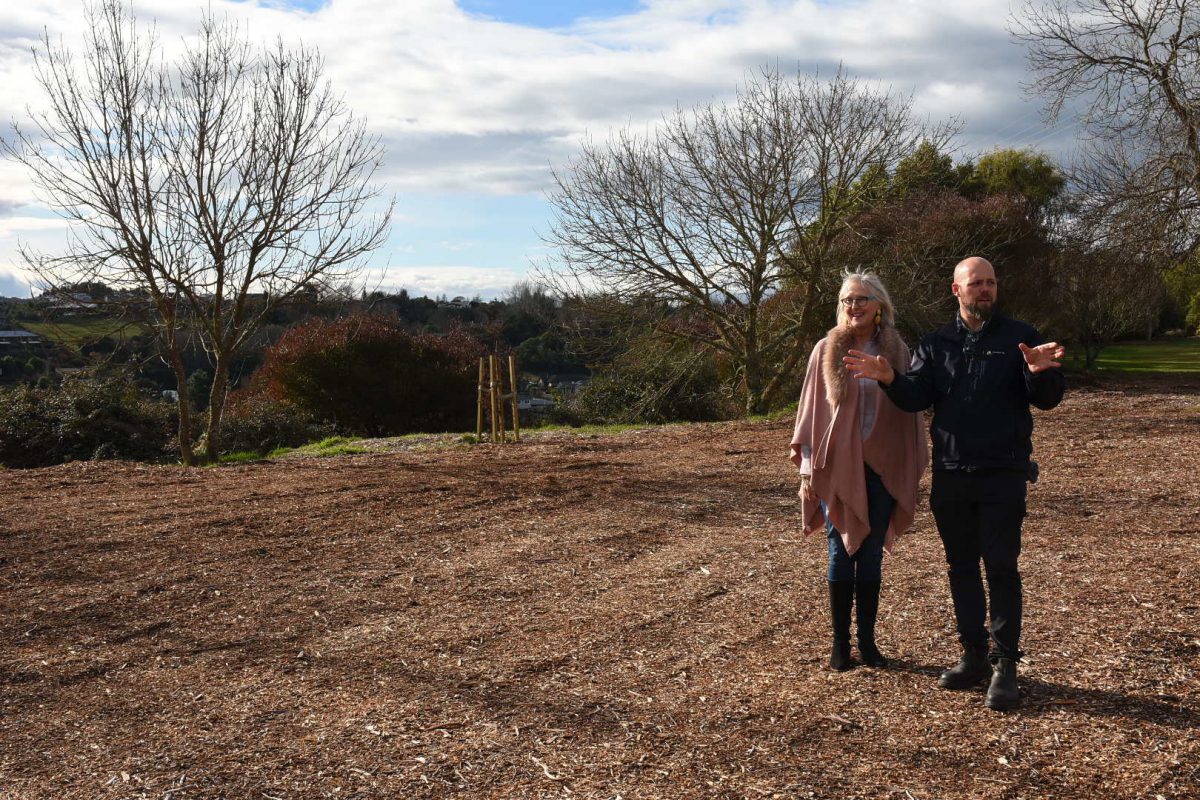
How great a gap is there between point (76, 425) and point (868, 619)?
14787 mm

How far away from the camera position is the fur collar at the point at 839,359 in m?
4.07

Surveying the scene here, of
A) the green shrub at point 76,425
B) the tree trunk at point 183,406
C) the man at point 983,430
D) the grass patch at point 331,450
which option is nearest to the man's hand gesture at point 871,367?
the man at point 983,430

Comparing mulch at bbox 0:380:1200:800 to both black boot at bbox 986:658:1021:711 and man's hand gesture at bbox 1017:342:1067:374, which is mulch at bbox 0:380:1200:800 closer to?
black boot at bbox 986:658:1021:711

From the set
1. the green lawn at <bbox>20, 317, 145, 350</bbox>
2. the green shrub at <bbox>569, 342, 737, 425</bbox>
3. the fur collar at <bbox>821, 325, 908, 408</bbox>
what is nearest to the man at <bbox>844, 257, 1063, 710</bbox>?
the fur collar at <bbox>821, 325, 908, 408</bbox>

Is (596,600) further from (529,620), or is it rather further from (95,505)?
(95,505)

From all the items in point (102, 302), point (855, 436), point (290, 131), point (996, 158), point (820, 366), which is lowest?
point (855, 436)

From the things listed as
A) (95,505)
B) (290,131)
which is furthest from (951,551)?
(290,131)

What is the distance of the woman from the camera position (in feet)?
13.3

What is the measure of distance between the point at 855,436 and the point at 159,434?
15132 mm

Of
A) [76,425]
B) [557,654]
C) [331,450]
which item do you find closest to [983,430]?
[557,654]

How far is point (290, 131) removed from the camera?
13016 millimetres

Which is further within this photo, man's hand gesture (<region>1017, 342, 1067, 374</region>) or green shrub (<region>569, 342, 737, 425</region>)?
green shrub (<region>569, 342, 737, 425</region>)

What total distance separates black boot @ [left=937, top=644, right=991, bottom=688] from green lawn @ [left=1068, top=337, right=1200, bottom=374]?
78.0ft

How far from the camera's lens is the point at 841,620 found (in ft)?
14.0
